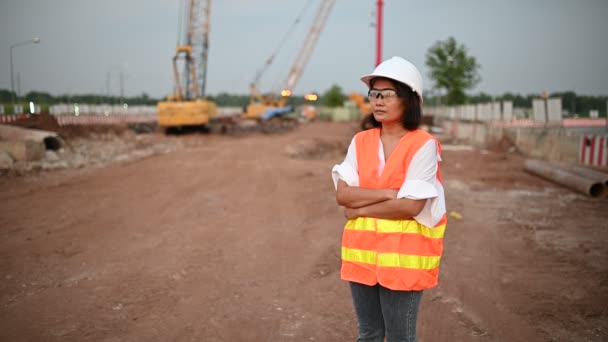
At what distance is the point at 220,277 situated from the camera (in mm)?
4852

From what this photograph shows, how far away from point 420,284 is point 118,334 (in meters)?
2.74

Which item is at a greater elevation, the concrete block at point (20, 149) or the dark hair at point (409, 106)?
the dark hair at point (409, 106)

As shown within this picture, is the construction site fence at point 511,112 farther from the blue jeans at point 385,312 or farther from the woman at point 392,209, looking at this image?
the blue jeans at point 385,312

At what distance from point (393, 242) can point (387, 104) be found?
71cm

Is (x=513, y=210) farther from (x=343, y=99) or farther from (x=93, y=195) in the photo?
(x=343, y=99)

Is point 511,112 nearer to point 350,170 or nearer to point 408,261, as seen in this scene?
point 350,170

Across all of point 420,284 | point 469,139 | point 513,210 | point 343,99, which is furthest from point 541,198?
point 343,99

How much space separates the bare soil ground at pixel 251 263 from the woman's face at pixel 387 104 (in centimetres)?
207

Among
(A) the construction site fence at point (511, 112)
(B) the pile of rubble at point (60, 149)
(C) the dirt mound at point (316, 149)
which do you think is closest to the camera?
(B) the pile of rubble at point (60, 149)

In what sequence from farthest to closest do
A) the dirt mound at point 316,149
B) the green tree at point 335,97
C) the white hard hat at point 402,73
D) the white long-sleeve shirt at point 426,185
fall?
the green tree at point 335,97 → the dirt mound at point 316,149 → the white hard hat at point 402,73 → the white long-sleeve shirt at point 426,185

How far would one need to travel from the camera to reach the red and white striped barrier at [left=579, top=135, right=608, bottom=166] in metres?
11.7

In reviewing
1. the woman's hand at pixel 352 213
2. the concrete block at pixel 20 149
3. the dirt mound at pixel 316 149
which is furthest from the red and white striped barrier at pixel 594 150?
the concrete block at pixel 20 149

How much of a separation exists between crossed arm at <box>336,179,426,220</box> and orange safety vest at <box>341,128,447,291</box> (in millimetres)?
43

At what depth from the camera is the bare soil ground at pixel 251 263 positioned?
3.75 meters
